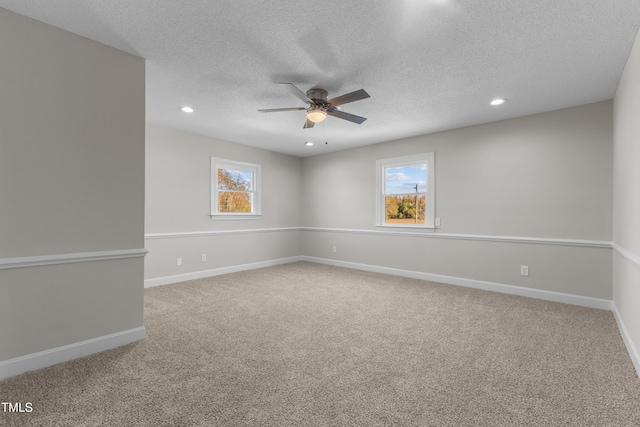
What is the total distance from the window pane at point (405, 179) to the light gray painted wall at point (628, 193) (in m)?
2.37

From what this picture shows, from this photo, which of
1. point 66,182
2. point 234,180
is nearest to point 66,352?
point 66,182

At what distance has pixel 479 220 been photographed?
442 centimetres

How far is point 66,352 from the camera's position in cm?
221

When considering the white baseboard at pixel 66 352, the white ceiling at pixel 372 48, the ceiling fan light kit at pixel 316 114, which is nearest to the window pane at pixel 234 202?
the white ceiling at pixel 372 48

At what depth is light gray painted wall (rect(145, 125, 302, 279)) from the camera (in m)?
4.50

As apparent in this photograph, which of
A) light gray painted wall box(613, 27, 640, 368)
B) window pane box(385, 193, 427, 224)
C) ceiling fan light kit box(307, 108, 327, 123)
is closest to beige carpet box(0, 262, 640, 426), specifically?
light gray painted wall box(613, 27, 640, 368)

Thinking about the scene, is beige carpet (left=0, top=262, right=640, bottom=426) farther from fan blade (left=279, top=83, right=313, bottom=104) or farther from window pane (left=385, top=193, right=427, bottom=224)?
fan blade (left=279, top=83, right=313, bottom=104)

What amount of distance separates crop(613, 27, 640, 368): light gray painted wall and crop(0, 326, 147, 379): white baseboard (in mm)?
3936

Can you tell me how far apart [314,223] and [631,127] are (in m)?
5.11

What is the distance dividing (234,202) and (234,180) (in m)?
0.42

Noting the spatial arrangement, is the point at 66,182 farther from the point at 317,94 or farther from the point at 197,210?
the point at 197,210

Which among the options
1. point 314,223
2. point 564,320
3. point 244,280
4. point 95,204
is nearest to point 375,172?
point 314,223

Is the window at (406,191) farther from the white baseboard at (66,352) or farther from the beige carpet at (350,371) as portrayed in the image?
the white baseboard at (66,352)

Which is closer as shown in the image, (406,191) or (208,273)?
(208,273)
